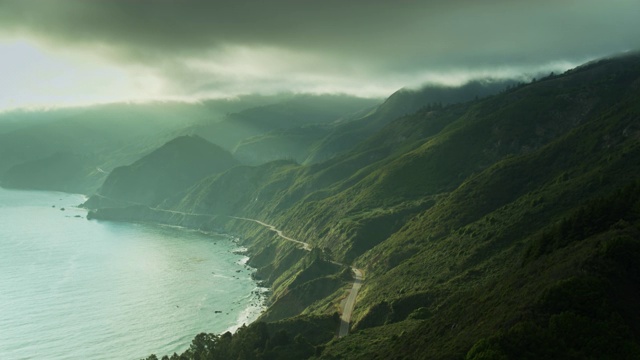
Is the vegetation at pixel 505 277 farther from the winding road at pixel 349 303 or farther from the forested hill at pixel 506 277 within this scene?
the winding road at pixel 349 303

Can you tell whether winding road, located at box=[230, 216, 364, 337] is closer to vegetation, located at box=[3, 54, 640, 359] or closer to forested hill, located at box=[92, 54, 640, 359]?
vegetation, located at box=[3, 54, 640, 359]

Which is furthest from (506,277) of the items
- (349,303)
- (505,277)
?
(349,303)

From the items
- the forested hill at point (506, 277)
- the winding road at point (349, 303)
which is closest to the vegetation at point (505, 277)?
the forested hill at point (506, 277)

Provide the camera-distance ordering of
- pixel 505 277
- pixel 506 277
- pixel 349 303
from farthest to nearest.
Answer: pixel 349 303
pixel 505 277
pixel 506 277

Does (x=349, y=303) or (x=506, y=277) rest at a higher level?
(x=506, y=277)

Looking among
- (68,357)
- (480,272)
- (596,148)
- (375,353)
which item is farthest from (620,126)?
(68,357)

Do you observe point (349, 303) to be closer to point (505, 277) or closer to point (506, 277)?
point (505, 277)

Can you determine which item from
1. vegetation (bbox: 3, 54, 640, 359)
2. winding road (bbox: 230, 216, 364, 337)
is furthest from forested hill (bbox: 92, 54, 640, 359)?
winding road (bbox: 230, 216, 364, 337)

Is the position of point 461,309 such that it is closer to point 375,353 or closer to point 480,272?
point 375,353

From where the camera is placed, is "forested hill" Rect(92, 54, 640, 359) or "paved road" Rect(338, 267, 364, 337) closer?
"forested hill" Rect(92, 54, 640, 359)
